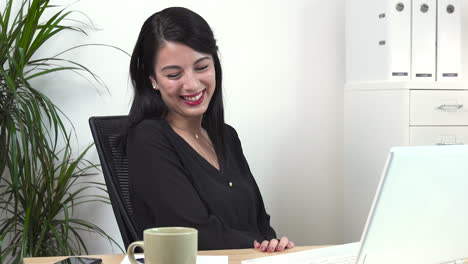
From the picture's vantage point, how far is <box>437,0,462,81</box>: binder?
268cm

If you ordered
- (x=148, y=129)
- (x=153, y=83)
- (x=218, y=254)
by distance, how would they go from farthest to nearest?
(x=153, y=83) < (x=148, y=129) < (x=218, y=254)

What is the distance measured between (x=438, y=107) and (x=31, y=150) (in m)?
1.58

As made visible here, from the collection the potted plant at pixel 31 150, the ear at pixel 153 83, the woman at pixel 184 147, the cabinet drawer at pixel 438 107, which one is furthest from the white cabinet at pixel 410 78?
the potted plant at pixel 31 150

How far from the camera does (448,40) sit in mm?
2684

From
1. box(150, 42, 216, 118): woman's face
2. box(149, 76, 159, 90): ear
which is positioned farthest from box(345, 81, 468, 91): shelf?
box(149, 76, 159, 90): ear

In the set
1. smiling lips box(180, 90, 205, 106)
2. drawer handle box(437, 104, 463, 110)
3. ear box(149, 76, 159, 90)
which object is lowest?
drawer handle box(437, 104, 463, 110)

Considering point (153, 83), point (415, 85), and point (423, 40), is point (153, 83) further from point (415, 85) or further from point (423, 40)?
point (423, 40)

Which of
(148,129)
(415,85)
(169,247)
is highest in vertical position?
(415,85)

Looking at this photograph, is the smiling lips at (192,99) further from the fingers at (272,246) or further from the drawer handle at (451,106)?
the drawer handle at (451,106)

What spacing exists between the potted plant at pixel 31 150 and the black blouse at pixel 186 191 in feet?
1.93

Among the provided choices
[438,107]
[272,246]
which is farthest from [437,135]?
[272,246]

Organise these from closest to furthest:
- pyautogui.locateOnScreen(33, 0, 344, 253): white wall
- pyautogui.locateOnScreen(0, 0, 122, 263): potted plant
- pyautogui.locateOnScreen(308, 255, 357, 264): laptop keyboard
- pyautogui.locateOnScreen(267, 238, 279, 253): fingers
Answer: pyautogui.locateOnScreen(308, 255, 357, 264): laptop keyboard → pyautogui.locateOnScreen(267, 238, 279, 253): fingers → pyautogui.locateOnScreen(0, 0, 122, 263): potted plant → pyautogui.locateOnScreen(33, 0, 344, 253): white wall

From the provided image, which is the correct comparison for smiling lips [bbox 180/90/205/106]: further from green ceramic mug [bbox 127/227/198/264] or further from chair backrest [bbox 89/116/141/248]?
green ceramic mug [bbox 127/227/198/264]

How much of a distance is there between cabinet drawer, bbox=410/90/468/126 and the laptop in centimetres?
146
